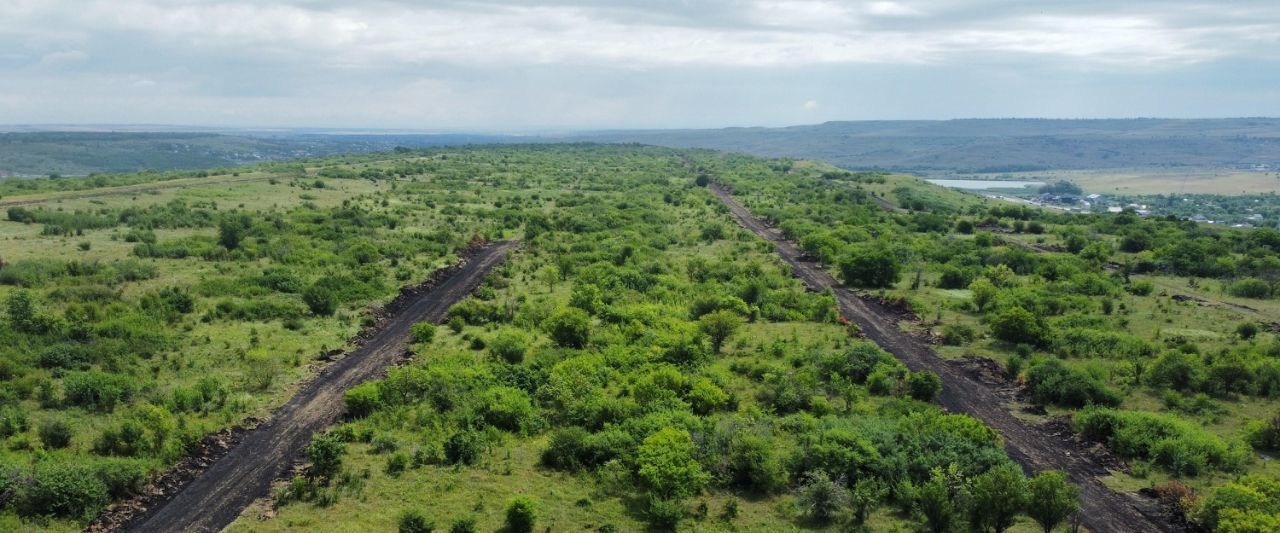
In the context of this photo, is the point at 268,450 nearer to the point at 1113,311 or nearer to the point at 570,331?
the point at 570,331

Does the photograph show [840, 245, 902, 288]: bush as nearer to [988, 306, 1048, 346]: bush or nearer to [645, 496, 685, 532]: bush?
A: [988, 306, 1048, 346]: bush

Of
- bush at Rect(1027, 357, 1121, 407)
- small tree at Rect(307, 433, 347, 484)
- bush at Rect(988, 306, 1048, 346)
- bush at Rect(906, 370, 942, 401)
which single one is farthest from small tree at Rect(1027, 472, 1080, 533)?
small tree at Rect(307, 433, 347, 484)

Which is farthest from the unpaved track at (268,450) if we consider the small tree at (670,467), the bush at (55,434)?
the small tree at (670,467)

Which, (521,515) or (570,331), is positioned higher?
(570,331)

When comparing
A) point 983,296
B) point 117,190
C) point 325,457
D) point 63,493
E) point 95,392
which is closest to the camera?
point 63,493

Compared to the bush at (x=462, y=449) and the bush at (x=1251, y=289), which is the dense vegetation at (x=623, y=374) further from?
the bush at (x=1251, y=289)

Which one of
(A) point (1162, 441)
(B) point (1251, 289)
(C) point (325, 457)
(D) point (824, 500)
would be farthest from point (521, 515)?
(B) point (1251, 289)
